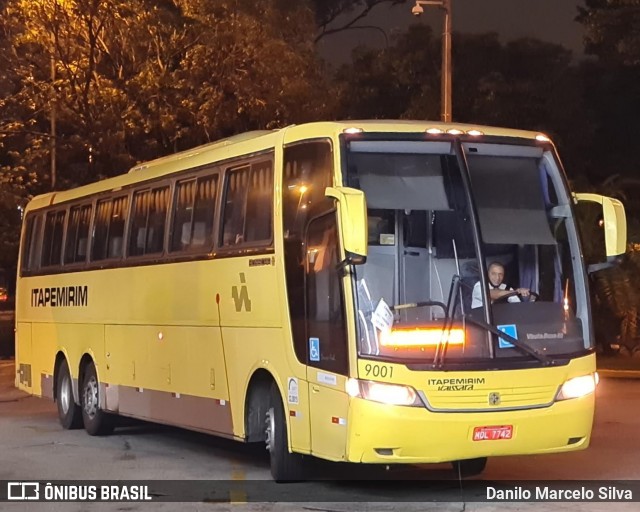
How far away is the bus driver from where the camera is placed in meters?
9.85

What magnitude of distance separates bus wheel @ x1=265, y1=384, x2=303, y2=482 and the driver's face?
7.98 ft

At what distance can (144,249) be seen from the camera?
47.5 ft

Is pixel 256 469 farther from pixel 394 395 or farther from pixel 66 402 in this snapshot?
pixel 66 402

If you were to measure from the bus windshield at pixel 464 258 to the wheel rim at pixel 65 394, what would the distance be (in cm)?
833

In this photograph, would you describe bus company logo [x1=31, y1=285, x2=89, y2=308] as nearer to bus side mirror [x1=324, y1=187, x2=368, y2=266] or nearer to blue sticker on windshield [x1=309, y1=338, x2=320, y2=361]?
blue sticker on windshield [x1=309, y1=338, x2=320, y2=361]

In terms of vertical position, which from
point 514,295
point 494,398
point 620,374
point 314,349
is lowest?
point 620,374

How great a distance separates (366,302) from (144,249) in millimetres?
5435

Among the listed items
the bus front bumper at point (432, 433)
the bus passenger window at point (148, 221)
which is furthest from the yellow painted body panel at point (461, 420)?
the bus passenger window at point (148, 221)

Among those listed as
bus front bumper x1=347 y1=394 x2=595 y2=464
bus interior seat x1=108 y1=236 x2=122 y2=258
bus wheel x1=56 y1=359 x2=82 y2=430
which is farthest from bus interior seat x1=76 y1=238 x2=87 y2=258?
bus front bumper x1=347 y1=394 x2=595 y2=464

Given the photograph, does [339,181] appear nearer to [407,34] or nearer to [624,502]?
[624,502]

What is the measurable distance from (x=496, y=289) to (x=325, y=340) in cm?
159

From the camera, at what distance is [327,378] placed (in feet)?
33.1

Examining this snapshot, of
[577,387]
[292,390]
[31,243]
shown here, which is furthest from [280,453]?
A: [31,243]

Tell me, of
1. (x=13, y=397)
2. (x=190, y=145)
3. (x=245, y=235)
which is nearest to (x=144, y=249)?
(x=245, y=235)
